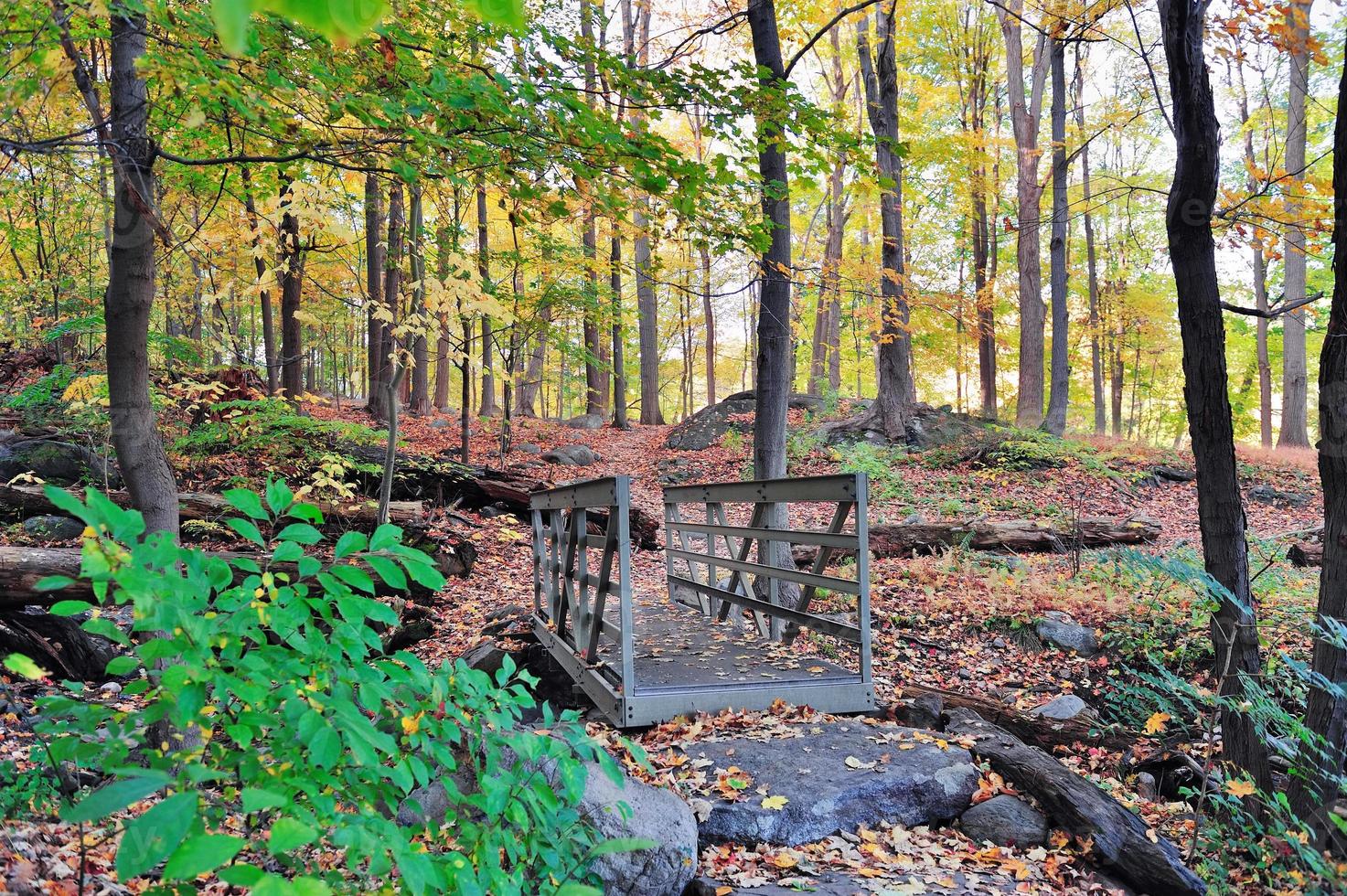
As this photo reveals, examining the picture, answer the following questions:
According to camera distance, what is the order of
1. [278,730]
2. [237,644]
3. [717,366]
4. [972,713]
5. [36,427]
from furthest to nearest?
1. [717,366]
2. [36,427]
3. [972,713]
4. [278,730]
5. [237,644]

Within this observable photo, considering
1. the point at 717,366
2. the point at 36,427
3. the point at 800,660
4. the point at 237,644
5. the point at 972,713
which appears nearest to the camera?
the point at 237,644

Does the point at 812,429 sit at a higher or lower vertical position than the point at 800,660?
higher

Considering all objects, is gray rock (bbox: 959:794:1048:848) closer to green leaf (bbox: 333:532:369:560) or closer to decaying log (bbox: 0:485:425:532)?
green leaf (bbox: 333:532:369:560)

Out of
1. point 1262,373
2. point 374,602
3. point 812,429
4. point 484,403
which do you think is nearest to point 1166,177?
point 1262,373

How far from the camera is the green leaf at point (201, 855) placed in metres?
1.12

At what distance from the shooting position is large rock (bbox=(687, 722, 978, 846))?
330cm

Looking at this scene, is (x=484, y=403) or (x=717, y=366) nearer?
(x=484, y=403)

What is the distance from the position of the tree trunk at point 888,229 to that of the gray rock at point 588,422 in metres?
7.91

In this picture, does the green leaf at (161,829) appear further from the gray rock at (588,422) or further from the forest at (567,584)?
the gray rock at (588,422)

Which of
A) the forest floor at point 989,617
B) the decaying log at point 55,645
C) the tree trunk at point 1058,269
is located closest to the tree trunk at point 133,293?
the forest floor at point 989,617

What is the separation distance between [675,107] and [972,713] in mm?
4026

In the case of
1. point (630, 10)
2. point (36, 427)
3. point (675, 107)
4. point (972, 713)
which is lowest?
point (972, 713)

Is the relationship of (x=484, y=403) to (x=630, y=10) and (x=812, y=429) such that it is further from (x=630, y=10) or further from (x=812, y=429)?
(x=630, y=10)

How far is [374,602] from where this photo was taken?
1600 mm
